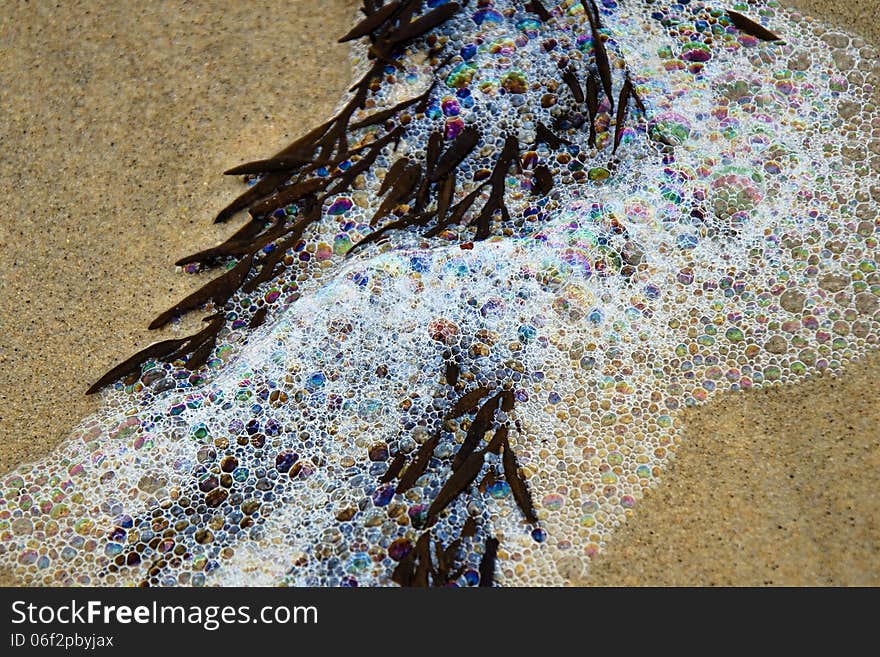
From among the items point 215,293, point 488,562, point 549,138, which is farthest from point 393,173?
point 488,562

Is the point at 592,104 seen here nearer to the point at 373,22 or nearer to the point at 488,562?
the point at 373,22

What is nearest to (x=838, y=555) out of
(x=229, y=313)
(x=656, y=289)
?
(x=656, y=289)

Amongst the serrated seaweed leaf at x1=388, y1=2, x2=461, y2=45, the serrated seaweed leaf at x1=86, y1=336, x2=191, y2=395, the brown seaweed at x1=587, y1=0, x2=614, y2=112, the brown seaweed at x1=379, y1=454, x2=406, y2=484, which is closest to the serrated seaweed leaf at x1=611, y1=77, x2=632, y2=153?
the brown seaweed at x1=587, y1=0, x2=614, y2=112

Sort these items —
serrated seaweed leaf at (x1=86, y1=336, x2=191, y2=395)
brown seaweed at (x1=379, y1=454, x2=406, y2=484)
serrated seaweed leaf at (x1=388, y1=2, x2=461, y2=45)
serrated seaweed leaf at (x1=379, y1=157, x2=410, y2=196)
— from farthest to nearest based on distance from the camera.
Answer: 1. serrated seaweed leaf at (x1=388, y1=2, x2=461, y2=45)
2. serrated seaweed leaf at (x1=379, y1=157, x2=410, y2=196)
3. serrated seaweed leaf at (x1=86, y1=336, x2=191, y2=395)
4. brown seaweed at (x1=379, y1=454, x2=406, y2=484)

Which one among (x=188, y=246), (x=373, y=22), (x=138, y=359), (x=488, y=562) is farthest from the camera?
(x=373, y=22)

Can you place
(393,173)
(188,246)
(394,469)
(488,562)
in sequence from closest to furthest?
(488,562) → (394,469) → (188,246) → (393,173)

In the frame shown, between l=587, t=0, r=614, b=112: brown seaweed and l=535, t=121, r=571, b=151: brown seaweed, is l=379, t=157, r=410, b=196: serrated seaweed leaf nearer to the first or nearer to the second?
l=535, t=121, r=571, b=151: brown seaweed

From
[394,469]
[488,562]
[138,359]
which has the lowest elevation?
[488,562]

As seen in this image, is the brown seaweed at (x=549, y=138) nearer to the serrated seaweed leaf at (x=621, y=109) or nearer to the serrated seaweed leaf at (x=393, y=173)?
the serrated seaweed leaf at (x=621, y=109)
